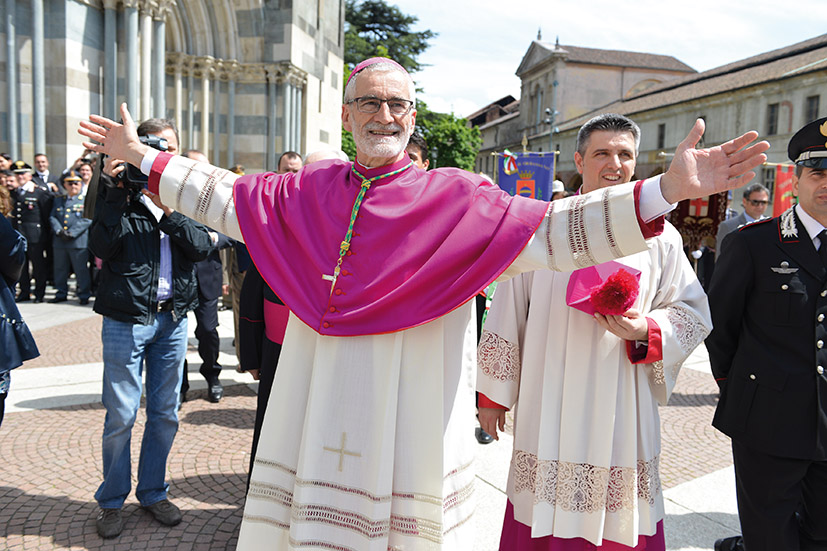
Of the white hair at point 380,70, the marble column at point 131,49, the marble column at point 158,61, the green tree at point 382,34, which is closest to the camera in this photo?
the white hair at point 380,70

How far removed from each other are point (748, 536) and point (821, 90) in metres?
32.7

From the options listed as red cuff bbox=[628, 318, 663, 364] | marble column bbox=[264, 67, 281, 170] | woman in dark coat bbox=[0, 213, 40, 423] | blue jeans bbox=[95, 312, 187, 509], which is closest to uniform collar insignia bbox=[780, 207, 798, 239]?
red cuff bbox=[628, 318, 663, 364]

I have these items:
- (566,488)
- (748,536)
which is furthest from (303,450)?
(748,536)

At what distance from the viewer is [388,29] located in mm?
41938

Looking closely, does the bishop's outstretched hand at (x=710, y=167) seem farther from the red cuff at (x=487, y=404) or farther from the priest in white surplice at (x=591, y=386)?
the red cuff at (x=487, y=404)

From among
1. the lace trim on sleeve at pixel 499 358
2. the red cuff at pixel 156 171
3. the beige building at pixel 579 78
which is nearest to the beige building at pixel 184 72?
the red cuff at pixel 156 171

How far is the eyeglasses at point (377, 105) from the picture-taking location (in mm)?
2271

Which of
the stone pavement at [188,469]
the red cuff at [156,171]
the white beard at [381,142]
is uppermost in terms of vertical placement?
the white beard at [381,142]

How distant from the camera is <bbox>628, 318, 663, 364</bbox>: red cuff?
250 centimetres

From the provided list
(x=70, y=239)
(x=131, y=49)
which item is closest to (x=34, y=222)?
(x=70, y=239)

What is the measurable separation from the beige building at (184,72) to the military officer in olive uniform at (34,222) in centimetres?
73

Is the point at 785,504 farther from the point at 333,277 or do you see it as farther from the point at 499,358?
the point at 333,277

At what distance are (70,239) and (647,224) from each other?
10085 mm

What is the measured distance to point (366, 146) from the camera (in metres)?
2.29
